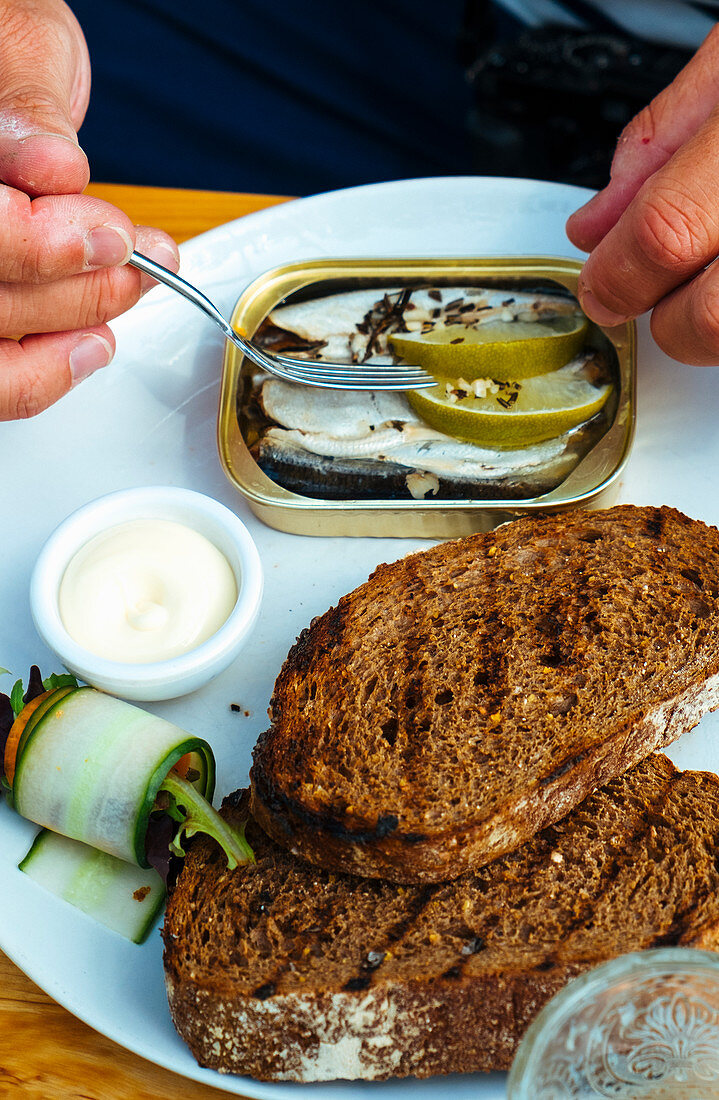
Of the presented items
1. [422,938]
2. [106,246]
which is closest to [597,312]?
[106,246]

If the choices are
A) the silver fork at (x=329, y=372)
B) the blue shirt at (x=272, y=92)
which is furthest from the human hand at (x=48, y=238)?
the blue shirt at (x=272, y=92)

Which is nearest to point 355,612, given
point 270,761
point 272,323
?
point 270,761

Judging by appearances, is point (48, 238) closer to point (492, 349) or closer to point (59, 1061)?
point (492, 349)

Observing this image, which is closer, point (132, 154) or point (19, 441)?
point (19, 441)

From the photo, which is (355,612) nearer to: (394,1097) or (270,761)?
(270,761)

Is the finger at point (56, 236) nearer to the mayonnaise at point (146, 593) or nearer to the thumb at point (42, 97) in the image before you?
the thumb at point (42, 97)

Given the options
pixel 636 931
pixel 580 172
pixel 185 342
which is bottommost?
pixel 185 342
